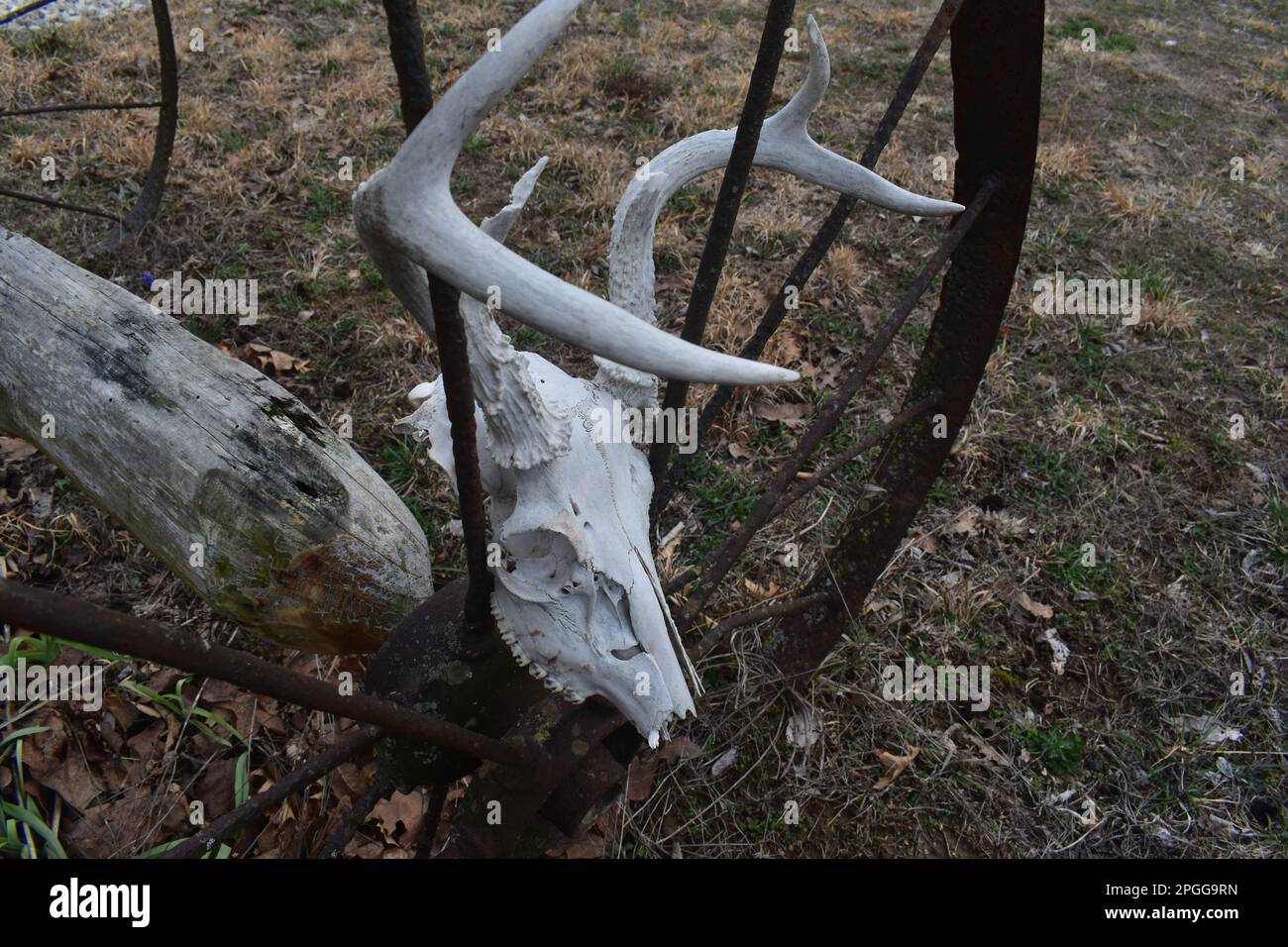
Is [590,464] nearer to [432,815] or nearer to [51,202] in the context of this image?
[432,815]

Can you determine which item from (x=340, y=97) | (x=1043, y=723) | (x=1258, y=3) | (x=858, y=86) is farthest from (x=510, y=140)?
(x=1258, y=3)

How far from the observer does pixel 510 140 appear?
470 centimetres

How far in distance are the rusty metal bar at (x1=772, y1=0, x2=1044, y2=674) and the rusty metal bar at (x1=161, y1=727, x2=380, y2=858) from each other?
56.3 inches

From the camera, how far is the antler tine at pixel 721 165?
141 centimetres

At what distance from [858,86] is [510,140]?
257 cm

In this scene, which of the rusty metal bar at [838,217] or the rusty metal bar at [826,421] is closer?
the rusty metal bar at [838,217]

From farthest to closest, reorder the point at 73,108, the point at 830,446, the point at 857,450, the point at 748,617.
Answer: the point at 830,446, the point at 73,108, the point at 748,617, the point at 857,450

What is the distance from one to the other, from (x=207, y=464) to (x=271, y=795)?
1.03 metres

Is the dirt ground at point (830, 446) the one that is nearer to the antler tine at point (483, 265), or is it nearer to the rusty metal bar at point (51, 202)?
the rusty metal bar at point (51, 202)

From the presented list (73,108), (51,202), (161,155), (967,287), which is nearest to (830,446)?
(967,287)

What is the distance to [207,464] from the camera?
2.01 m

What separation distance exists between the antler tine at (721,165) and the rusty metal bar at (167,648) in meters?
0.79

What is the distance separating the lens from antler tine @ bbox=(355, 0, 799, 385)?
93cm

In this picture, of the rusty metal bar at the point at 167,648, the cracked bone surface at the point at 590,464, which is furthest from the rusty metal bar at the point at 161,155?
the rusty metal bar at the point at 167,648
